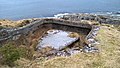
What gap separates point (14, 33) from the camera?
19.2m

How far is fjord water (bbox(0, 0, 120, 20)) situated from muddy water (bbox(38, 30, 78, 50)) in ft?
134

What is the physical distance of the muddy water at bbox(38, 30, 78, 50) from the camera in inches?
758

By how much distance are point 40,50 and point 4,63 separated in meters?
3.76

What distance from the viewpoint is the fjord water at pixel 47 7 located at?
65500mm

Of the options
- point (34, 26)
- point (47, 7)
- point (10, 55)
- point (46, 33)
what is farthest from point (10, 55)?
point (47, 7)

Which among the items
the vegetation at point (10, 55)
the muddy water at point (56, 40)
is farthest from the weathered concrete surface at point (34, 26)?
the vegetation at point (10, 55)

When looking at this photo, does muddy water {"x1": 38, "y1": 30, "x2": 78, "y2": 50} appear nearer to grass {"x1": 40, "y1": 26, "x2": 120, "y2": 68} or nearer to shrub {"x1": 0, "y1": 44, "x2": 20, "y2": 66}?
grass {"x1": 40, "y1": 26, "x2": 120, "y2": 68}

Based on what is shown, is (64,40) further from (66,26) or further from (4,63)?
(4,63)

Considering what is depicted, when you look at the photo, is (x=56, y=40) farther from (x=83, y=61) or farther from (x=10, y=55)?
(x=10, y=55)

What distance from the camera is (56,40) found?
20.6 metres

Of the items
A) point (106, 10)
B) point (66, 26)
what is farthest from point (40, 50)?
point (106, 10)

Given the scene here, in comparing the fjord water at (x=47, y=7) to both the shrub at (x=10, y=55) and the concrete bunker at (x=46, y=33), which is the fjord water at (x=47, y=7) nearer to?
the concrete bunker at (x=46, y=33)

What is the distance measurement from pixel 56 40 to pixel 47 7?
52.6 meters

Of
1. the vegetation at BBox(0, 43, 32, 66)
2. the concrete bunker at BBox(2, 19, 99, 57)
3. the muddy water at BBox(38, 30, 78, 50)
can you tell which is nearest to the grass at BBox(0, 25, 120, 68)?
the vegetation at BBox(0, 43, 32, 66)
